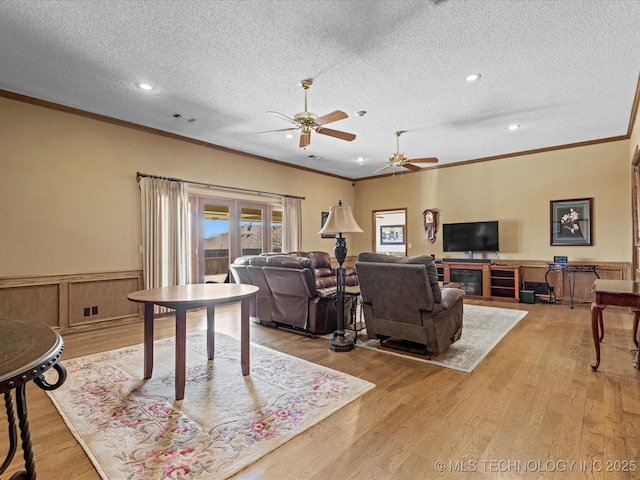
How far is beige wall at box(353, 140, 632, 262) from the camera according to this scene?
6016mm

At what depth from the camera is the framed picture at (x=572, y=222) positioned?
20.5 feet

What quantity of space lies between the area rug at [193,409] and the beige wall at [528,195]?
18.9 ft

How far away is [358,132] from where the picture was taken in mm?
5578

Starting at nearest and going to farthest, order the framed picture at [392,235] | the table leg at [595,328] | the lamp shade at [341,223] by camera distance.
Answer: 1. the table leg at [595,328]
2. the lamp shade at [341,223]
3. the framed picture at [392,235]

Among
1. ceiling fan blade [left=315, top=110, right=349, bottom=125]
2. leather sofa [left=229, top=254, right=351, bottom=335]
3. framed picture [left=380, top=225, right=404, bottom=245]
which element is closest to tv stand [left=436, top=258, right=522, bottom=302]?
leather sofa [left=229, top=254, right=351, bottom=335]

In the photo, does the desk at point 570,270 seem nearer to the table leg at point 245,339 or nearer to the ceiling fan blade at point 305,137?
the ceiling fan blade at point 305,137

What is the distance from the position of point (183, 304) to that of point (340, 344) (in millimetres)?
1855

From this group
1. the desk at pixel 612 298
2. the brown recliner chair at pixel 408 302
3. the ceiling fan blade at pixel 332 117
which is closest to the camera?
the desk at pixel 612 298

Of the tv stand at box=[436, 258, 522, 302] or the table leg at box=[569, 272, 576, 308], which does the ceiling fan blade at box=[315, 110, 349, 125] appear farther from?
the table leg at box=[569, 272, 576, 308]

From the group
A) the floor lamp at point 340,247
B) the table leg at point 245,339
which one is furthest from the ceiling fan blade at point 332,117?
the table leg at point 245,339

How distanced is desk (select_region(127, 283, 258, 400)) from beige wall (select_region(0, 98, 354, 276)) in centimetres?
243

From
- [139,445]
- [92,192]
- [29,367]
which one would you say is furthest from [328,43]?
[92,192]

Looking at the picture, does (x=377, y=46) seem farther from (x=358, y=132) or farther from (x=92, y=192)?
(x=92, y=192)

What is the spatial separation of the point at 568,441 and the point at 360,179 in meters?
8.10
